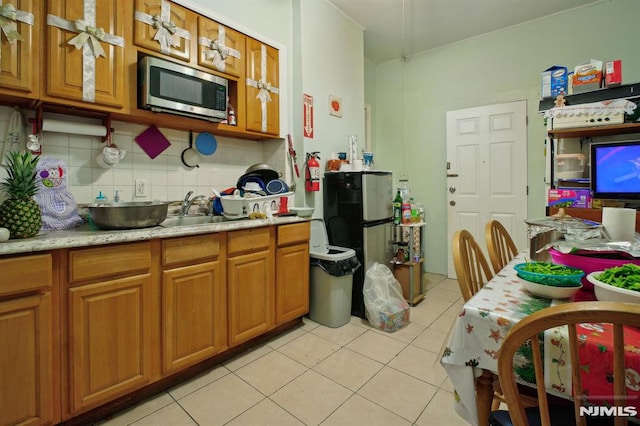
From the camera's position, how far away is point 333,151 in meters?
3.04

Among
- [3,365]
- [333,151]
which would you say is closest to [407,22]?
[333,151]

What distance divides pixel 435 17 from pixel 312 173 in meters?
2.15

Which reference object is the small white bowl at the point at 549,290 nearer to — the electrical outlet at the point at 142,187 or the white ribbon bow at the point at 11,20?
the electrical outlet at the point at 142,187

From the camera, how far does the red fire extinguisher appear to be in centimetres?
271

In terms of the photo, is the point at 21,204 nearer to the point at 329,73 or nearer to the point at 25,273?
the point at 25,273

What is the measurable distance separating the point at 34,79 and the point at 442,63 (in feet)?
12.8

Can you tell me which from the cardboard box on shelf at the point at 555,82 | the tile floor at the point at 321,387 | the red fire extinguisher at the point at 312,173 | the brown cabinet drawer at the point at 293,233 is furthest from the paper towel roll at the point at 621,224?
the red fire extinguisher at the point at 312,173

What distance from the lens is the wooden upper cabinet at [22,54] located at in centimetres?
138

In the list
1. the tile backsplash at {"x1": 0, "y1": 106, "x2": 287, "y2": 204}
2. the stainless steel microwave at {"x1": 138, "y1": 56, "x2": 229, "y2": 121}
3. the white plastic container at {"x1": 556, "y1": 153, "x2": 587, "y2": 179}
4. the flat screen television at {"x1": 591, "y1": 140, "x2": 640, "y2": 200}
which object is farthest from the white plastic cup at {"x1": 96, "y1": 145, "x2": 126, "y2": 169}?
the flat screen television at {"x1": 591, "y1": 140, "x2": 640, "y2": 200}

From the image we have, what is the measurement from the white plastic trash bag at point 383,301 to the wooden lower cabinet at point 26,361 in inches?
75.9

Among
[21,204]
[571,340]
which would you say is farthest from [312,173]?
[571,340]

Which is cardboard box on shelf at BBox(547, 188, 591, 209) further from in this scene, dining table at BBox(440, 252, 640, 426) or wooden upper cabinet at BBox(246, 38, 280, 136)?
wooden upper cabinet at BBox(246, 38, 280, 136)

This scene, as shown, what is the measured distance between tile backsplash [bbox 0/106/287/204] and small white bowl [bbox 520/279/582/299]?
2.09 metres

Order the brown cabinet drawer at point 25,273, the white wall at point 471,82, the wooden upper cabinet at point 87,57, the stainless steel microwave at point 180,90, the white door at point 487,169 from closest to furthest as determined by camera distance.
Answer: the brown cabinet drawer at point 25,273, the wooden upper cabinet at point 87,57, the stainless steel microwave at point 180,90, the white wall at point 471,82, the white door at point 487,169
